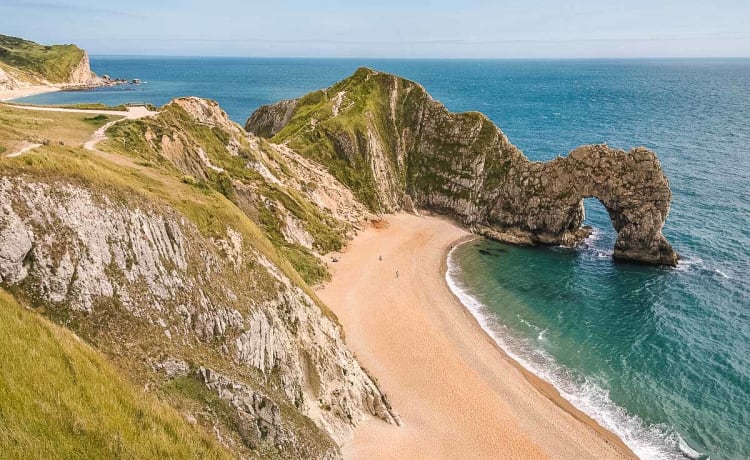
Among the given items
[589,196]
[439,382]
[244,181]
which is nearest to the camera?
[439,382]

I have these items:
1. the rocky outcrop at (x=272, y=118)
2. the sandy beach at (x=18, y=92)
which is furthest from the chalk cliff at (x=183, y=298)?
the sandy beach at (x=18, y=92)

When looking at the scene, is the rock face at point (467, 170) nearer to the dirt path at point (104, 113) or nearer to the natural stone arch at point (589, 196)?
the natural stone arch at point (589, 196)

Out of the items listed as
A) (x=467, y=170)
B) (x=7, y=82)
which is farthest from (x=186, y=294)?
(x=7, y=82)

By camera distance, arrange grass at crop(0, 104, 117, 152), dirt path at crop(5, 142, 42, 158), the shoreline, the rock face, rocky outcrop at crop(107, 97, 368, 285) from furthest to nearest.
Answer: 1. the rock face
2. rocky outcrop at crop(107, 97, 368, 285)
3. grass at crop(0, 104, 117, 152)
4. the shoreline
5. dirt path at crop(5, 142, 42, 158)

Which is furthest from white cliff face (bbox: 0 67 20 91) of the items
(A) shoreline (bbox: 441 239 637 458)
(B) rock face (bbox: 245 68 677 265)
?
(A) shoreline (bbox: 441 239 637 458)

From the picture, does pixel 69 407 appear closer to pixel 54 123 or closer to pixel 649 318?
pixel 54 123

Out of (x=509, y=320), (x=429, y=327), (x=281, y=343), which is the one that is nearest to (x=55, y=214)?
(x=281, y=343)

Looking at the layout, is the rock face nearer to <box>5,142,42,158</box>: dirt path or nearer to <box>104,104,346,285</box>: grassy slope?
<box>104,104,346,285</box>: grassy slope
